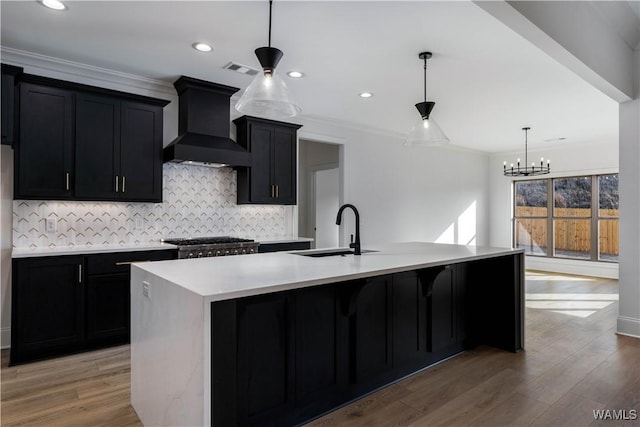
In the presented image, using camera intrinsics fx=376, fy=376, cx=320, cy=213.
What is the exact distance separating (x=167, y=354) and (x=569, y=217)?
26.4ft

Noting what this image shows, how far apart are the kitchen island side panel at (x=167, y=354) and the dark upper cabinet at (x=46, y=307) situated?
1.30 metres

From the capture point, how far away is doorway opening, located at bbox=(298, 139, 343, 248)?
6751 mm

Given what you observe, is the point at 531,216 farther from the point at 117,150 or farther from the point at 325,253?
the point at 117,150

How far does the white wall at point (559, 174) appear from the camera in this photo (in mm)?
6871

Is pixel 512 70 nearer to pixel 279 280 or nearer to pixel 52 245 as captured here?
pixel 279 280

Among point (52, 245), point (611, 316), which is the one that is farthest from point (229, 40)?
point (611, 316)

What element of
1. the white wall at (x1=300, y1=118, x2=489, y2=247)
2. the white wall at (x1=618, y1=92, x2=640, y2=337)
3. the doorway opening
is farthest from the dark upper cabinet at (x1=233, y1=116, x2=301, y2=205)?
the white wall at (x1=618, y1=92, x2=640, y2=337)

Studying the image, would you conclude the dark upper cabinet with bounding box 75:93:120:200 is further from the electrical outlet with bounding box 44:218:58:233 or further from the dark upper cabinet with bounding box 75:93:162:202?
the electrical outlet with bounding box 44:218:58:233

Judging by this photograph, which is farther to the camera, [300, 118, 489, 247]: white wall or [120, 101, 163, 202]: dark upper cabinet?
[300, 118, 489, 247]: white wall

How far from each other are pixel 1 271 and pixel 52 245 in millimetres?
426

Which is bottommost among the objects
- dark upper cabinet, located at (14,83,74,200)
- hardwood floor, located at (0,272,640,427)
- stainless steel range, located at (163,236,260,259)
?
hardwood floor, located at (0,272,640,427)

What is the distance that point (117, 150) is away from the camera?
11.7ft

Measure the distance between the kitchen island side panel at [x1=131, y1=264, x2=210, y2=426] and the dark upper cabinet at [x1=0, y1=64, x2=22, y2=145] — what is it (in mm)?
1849

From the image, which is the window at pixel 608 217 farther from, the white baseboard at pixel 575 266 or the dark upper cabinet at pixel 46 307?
the dark upper cabinet at pixel 46 307
